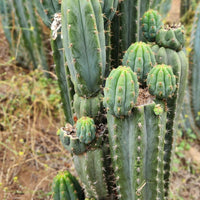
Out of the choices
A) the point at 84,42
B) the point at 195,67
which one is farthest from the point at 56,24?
the point at 195,67

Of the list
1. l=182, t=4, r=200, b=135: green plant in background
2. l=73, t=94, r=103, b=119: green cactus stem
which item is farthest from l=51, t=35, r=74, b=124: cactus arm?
l=182, t=4, r=200, b=135: green plant in background

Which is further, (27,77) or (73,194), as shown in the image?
(27,77)

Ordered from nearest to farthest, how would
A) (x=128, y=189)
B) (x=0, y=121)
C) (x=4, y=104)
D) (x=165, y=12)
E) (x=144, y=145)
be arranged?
1. (x=144, y=145)
2. (x=128, y=189)
3. (x=0, y=121)
4. (x=4, y=104)
5. (x=165, y=12)

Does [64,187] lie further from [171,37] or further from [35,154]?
[171,37]

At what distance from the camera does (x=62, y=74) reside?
1.99 meters

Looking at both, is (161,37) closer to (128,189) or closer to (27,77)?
(128,189)

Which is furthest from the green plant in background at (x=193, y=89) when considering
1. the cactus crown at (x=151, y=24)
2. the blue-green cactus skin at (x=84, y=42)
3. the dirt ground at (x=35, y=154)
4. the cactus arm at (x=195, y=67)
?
the blue-green cactus skin at (x=84, y=42)

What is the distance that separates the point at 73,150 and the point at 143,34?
99 cm

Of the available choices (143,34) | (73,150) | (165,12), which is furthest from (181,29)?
(165,12)

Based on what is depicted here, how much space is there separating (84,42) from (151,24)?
655 millimetres

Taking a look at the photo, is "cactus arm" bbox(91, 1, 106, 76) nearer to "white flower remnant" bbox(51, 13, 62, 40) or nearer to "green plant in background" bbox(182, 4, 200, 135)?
"white flower remnant" bbox(51, 13, 62, 40)

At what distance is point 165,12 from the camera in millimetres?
4531

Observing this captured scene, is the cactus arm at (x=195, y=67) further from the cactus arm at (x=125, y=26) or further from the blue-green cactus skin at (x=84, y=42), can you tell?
the blue-green cactus skin at (x=84, y=42)

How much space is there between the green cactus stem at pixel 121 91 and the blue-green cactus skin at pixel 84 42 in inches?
7.6
